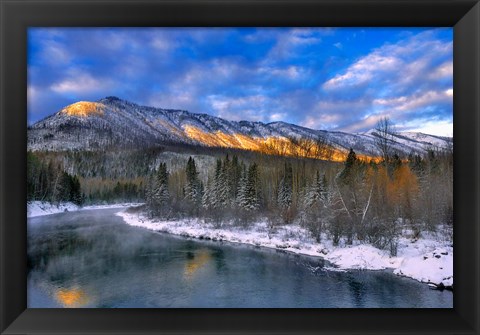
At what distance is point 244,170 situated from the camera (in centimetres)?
381

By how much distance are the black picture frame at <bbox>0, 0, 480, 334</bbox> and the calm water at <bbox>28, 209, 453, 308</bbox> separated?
0.35m

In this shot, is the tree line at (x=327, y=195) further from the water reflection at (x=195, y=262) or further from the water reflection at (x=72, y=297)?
the water reflection at (x=72, y=297)

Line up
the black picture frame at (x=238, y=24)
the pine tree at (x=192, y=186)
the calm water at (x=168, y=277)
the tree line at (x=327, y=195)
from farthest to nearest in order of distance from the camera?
1. the pine tree at (x=192, y=186)
2. the tree line at (x=327, y=195)
3. the calm water at (x=168, y=277)
4. the black picture frame at (x=238, y=24)

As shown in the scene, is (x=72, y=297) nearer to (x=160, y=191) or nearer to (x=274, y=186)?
(x=160, y=191)

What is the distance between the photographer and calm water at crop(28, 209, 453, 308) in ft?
8.80

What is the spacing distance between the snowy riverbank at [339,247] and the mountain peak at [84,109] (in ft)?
4.17

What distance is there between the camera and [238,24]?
194cm

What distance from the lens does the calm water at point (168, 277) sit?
106 inches

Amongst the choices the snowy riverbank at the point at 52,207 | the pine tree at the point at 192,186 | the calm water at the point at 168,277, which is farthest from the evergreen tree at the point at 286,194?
the snowy riverbank at the point at 52,207

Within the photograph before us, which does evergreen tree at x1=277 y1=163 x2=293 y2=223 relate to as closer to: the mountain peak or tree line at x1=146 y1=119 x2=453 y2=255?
tree line at x1=146 y1=119 x2=453 y2=255

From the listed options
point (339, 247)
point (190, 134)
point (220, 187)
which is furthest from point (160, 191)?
point (339, 247)

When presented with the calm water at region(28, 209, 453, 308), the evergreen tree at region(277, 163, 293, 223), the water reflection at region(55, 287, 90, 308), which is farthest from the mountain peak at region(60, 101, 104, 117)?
the evergreen tree at region(277, 163, 293, 223)

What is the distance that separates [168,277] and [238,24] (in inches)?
99.1
